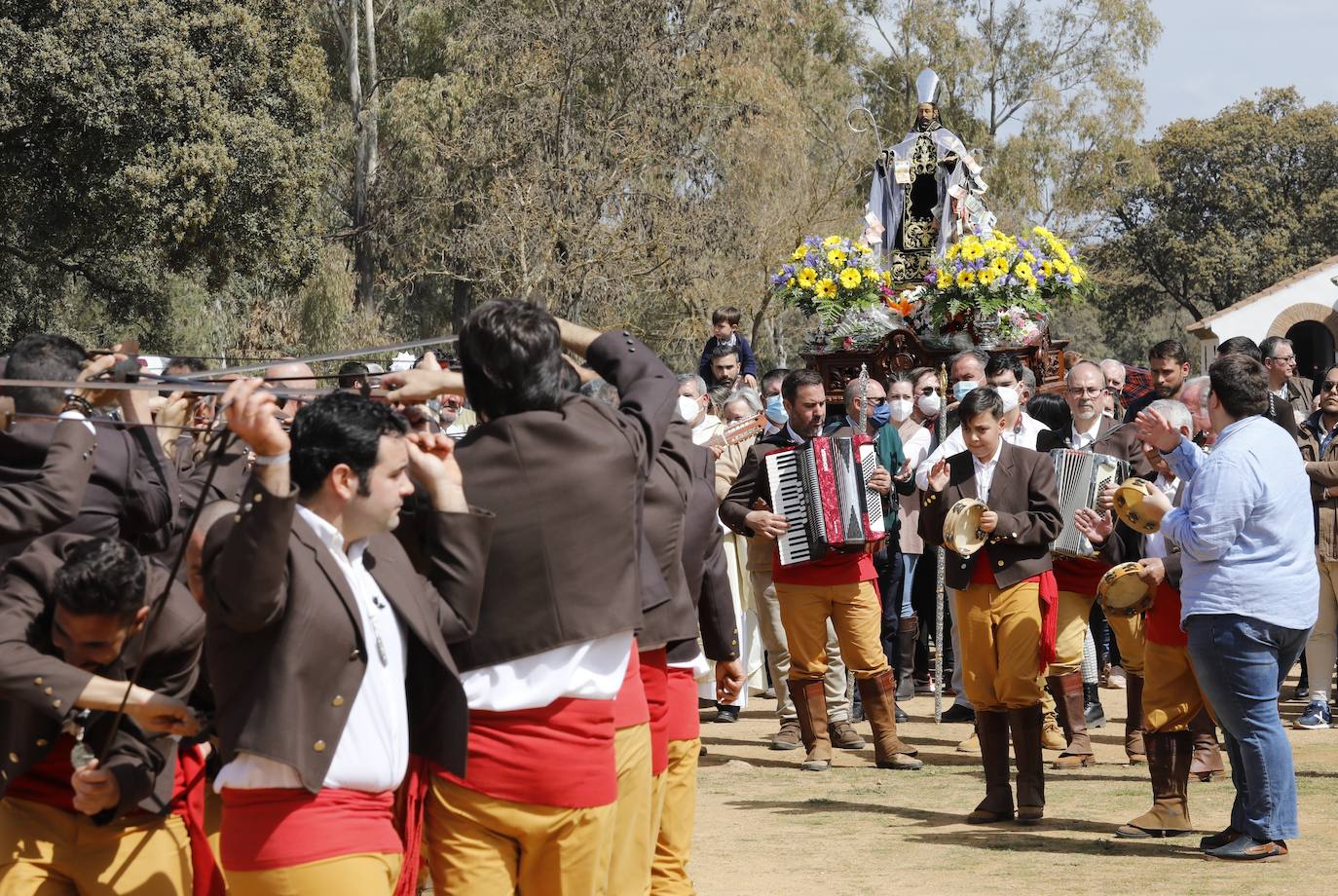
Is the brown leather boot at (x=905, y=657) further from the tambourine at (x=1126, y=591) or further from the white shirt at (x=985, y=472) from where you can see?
the tambourine at (x=1126, y=591)

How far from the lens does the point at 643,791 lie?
16.5 feet

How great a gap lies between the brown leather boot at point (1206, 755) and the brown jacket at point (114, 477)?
6042 millimetres

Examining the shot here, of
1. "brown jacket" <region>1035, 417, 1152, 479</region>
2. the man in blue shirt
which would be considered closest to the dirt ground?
the man in blue shirt

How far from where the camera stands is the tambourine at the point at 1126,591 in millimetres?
8156

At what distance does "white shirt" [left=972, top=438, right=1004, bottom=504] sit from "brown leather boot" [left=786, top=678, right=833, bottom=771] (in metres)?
2.14

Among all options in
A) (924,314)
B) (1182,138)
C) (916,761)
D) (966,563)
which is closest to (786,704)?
(916,761)

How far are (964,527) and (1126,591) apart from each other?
87 cm

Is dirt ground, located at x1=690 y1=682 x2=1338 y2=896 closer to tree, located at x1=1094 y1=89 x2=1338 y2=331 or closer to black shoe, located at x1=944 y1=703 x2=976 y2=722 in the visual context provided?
black shoe, located at x1=944 y1=703 x2=976 y2=722

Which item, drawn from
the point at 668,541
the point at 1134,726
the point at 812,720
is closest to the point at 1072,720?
the point at 1134,726

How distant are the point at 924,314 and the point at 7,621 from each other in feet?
39.0

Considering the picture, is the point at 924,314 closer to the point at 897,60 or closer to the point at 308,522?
the point at 308,522

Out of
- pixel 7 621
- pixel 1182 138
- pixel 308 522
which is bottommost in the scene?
pixel 7 621

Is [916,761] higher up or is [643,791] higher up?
[643,791]

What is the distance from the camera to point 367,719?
155 inches
